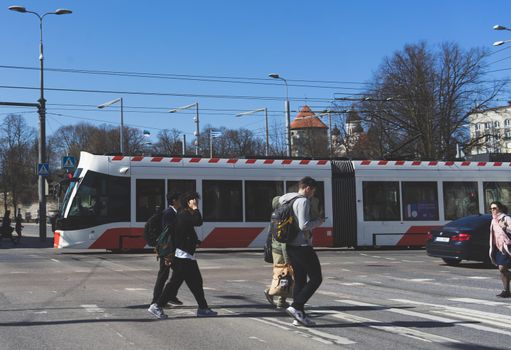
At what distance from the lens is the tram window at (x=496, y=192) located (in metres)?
23.8

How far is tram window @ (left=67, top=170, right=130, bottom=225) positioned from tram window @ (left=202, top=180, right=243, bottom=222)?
2.71 metres

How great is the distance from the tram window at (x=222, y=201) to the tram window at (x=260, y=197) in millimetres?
288

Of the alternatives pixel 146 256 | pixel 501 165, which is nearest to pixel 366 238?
pixel 501 165

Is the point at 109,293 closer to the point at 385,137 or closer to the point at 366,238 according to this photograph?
the point at 366,238

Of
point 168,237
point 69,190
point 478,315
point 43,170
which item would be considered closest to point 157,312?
point 168,237

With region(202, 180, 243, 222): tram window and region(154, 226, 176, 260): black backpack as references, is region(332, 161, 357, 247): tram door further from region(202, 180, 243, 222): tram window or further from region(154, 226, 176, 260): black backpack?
region(154, 226, 176, 260): black backpack

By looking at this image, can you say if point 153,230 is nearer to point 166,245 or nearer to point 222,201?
point 166,245

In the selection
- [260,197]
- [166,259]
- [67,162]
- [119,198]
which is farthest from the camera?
[67,162]

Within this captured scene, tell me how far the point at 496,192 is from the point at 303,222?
61.7 ft

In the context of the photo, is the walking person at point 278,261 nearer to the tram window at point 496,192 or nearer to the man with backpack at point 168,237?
the man with backpack at point 168,237

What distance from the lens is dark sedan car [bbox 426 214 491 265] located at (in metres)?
16.0

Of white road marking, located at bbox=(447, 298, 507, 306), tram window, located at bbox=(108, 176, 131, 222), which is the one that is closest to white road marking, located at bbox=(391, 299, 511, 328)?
white road marking, located at bbox=(447, 298, 507, 306)

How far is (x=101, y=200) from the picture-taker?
20.0 metres

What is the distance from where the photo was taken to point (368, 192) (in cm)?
2262
